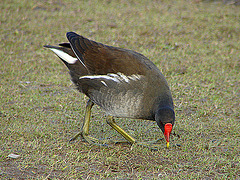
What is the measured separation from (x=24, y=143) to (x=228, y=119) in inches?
109

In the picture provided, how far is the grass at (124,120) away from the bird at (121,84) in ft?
1.28

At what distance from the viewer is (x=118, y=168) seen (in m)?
3.49

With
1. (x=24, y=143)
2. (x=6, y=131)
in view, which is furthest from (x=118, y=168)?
(x=6, y=131)

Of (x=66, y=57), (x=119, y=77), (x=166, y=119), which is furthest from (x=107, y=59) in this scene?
(x=166, y=119)

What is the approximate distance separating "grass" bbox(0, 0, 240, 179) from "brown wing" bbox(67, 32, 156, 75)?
0.94 meters

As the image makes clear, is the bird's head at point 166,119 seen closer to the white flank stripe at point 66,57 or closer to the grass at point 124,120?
the grass at point 124,120

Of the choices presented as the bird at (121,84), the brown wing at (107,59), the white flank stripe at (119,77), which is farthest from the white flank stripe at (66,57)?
the white flank stripe at (119,77)

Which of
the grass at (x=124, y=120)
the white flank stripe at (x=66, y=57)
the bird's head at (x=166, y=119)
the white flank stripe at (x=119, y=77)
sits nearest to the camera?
the bird's head at (x=166, y=119)

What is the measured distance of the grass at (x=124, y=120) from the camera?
11.7 ft

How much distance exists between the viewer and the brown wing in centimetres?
378

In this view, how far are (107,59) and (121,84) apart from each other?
40 centimetres

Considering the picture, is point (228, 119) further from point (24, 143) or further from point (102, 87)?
point (24, 143)

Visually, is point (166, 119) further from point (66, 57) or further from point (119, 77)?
point (66, 57)

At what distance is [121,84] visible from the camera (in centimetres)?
370
